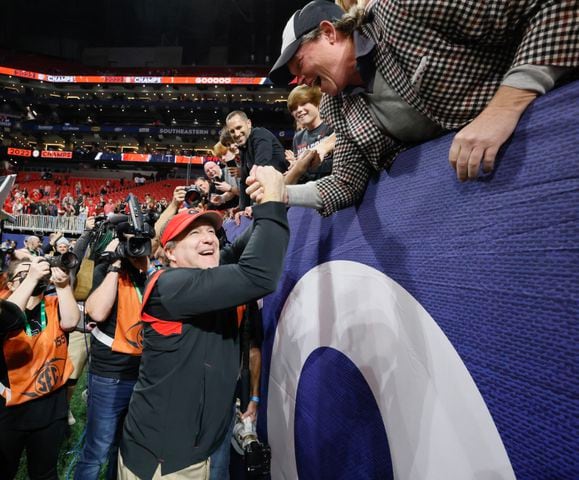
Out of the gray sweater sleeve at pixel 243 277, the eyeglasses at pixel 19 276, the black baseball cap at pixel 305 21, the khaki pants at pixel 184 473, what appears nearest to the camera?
the black baseball cap at pixel 305 21

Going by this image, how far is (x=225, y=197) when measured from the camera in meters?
4.41

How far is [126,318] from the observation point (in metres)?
2.41

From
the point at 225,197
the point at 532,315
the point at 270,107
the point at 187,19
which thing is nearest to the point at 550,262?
the point at 532,315

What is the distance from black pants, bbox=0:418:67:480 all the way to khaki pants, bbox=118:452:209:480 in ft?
3.35

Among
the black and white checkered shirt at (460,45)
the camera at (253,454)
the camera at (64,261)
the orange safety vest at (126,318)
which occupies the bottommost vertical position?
the camera at (253,454)

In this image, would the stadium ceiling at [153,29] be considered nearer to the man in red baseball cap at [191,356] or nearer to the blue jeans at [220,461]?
the man in red baseball cap at [191,356]

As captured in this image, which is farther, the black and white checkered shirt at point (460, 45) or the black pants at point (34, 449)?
the black pants at point (34, 449)

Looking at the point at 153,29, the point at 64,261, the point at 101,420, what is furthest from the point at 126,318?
the point at 153,29

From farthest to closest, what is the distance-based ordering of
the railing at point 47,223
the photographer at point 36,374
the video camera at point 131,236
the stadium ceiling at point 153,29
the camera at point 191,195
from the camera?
the stadium ceiling at point 153,29, the railing at point 47,223, the camera at point 191,195, the video camera at point 131,236, the photographer at point 36,374

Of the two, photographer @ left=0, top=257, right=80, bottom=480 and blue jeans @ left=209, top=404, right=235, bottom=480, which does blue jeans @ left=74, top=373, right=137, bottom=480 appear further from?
blue jeans @ left=209, top=404, right=235, bottom=480

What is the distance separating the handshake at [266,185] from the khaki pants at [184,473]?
1.15 meters

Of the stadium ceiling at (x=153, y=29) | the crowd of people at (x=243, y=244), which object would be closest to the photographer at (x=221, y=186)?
the crowd of people at (x=243, y=244)

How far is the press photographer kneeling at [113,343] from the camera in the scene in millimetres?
2328

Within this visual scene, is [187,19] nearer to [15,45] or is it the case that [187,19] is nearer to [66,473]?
[15,45]
